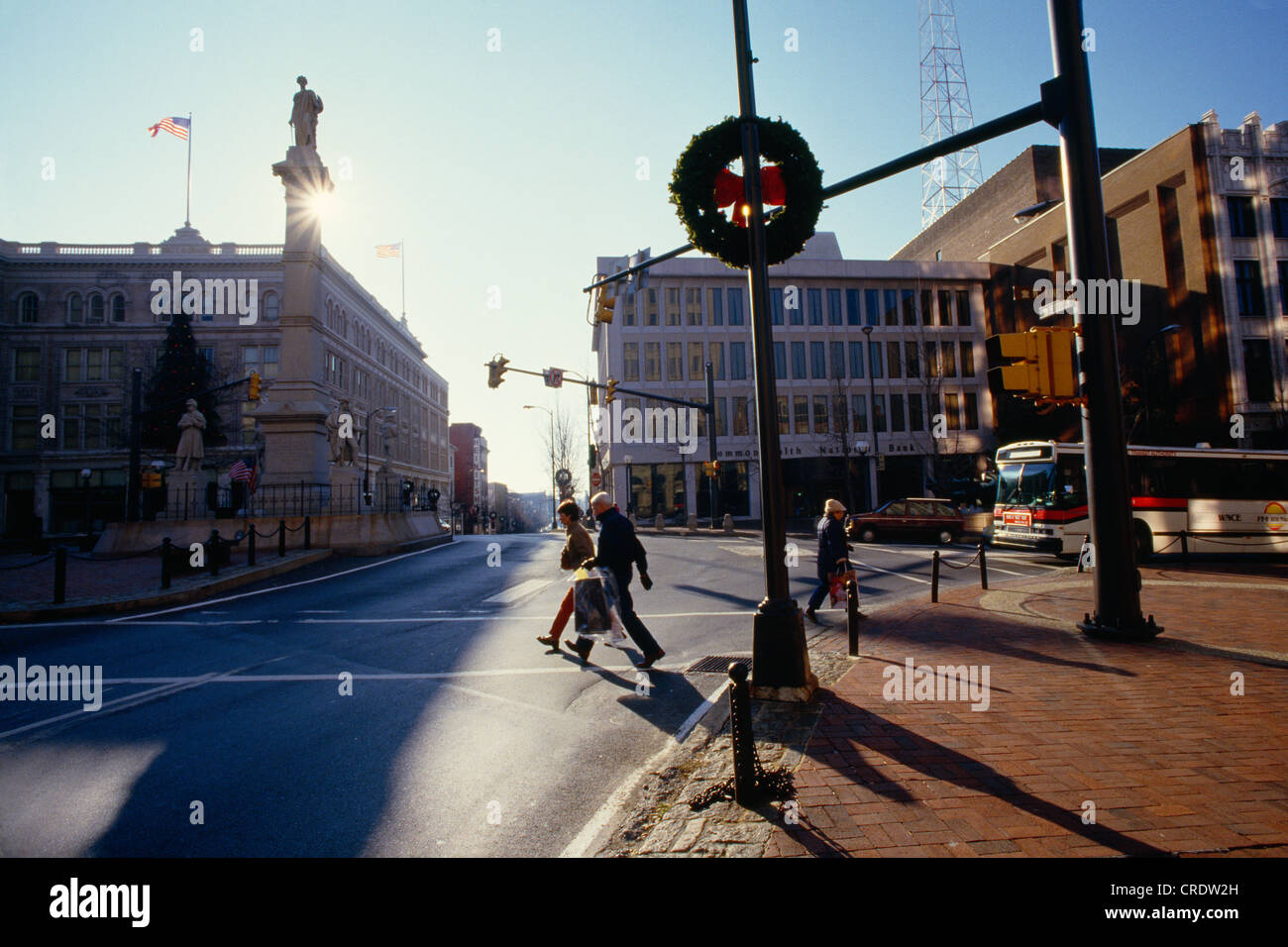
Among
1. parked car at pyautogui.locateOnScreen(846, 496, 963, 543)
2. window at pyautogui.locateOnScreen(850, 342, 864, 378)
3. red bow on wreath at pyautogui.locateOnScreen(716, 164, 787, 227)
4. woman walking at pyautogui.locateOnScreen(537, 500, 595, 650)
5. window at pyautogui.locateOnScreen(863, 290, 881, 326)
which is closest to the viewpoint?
red bow on wreath at pyautogui.locateOnScreen(716, 164, 787, 227)

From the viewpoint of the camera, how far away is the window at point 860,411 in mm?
44094

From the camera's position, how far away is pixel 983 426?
149 feet

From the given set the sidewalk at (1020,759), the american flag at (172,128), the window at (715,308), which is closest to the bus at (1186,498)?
the sidewalk at (1020,759)

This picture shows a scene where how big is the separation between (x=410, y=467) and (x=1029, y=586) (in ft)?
205

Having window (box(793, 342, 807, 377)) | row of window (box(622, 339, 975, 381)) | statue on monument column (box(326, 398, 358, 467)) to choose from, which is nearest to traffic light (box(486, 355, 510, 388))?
statue on monument column (box(326, 398, 358, 467))

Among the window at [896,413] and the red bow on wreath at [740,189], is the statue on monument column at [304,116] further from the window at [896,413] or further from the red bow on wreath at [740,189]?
the window at [896,413]

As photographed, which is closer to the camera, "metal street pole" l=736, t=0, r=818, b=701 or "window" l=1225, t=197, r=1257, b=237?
"metal street pole" l=736, t=0, r=818, b=701

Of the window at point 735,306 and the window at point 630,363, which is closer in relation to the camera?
the window at point 630,363

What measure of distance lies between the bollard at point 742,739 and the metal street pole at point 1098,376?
19.1 feet

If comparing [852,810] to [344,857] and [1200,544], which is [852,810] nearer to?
[344,857]

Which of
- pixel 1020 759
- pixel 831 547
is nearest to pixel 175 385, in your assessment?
pixel 831 547

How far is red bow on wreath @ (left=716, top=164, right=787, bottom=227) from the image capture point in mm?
5848

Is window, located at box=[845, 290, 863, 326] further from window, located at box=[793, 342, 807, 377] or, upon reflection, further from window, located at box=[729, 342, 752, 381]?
window, located at box=[729, 342, 752, 381]

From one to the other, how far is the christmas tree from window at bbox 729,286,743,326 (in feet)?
116
